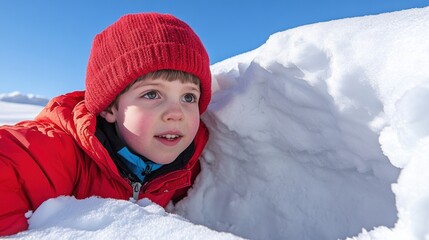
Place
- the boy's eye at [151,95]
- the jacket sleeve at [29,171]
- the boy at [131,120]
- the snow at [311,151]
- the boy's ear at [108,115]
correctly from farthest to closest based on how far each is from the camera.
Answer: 1. the boy's ear at [108,115]
2. the boy's eye at [151,95]
3. the boy at [131,120]
4. the jacket sleeve at [29,171]
5. the snow at [311,151]

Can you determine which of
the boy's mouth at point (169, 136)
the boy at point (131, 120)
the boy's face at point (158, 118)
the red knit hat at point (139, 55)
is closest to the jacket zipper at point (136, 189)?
the boy at point (131, 120)

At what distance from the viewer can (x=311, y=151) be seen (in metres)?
1.60

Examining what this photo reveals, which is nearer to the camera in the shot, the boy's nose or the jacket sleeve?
the jacket sleeve

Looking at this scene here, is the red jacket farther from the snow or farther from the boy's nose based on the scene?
the boy's nose

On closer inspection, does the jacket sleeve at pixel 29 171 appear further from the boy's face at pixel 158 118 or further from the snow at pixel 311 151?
the boy's face at pixel 158 118

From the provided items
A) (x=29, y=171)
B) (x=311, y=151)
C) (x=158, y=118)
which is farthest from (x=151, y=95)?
(x=311, y=151)

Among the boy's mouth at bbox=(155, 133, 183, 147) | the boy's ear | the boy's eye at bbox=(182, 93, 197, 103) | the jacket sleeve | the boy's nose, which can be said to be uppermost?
the boy's eye at bbox=(182, 93, 197, 103)

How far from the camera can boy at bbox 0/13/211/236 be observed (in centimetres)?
157

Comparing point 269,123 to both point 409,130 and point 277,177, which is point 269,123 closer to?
point 277,177

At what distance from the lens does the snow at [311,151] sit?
0.97m

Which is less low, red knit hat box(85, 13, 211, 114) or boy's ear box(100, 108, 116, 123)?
red knit hat box(85, 13, 211, 114)

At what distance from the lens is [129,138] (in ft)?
5.64

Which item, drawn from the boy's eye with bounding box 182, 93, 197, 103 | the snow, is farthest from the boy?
the snow

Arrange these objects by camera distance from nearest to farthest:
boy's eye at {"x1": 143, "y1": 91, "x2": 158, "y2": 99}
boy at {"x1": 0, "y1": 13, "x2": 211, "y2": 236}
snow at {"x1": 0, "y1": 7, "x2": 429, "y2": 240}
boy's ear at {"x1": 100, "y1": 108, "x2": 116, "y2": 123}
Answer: snow at {"x1": 0, "y1": 7, "x2": 429, "y2": 240}, boy at {"x1": 0, "y1": 13, "x2": 211, "y2": 236}, boy's eye at {"x1": 143, "y1": 91, "x2": 158, "y2": 99}, boy's ear at {"x1": 100, "y1": 108, "x2": 116, "y2": 123}
